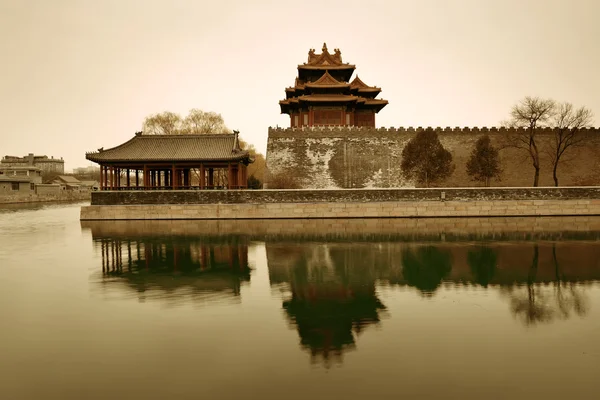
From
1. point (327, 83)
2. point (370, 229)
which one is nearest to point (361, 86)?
point (327, 83)

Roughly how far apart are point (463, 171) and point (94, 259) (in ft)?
87.5

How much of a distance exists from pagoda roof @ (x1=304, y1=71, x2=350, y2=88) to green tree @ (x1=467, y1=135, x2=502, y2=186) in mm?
10834

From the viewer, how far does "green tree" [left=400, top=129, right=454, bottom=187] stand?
28.6 meters

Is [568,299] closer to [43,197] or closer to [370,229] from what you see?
[370,229]

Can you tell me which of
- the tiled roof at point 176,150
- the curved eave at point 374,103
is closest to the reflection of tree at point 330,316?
the tiled roof at point 176,150

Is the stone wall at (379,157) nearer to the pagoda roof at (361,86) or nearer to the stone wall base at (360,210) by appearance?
the pagoda roof at (361,86)

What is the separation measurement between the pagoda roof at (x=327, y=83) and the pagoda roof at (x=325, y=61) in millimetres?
1911

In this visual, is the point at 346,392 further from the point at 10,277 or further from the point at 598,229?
the point at 598,229

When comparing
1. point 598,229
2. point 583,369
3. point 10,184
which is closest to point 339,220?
point 598,229

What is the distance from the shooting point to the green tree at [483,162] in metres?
29.1

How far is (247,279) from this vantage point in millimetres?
10633

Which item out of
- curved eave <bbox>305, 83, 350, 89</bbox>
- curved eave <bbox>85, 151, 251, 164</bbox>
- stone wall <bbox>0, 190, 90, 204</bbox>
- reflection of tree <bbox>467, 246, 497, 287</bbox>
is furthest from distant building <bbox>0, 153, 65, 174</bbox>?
reflection of tree <bbox>467, 246, 497, 287</bbox>

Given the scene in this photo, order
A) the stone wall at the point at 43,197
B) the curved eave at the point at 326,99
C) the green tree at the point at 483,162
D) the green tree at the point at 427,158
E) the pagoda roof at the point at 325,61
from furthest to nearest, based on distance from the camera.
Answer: the stone wall at the point at 43,197
the pagoda roof at the point at 325,61
the curved eave at the point at 326,99
the green tree at the point at 483,162
the green tree at the point at 427,158

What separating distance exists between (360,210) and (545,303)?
15728mm
